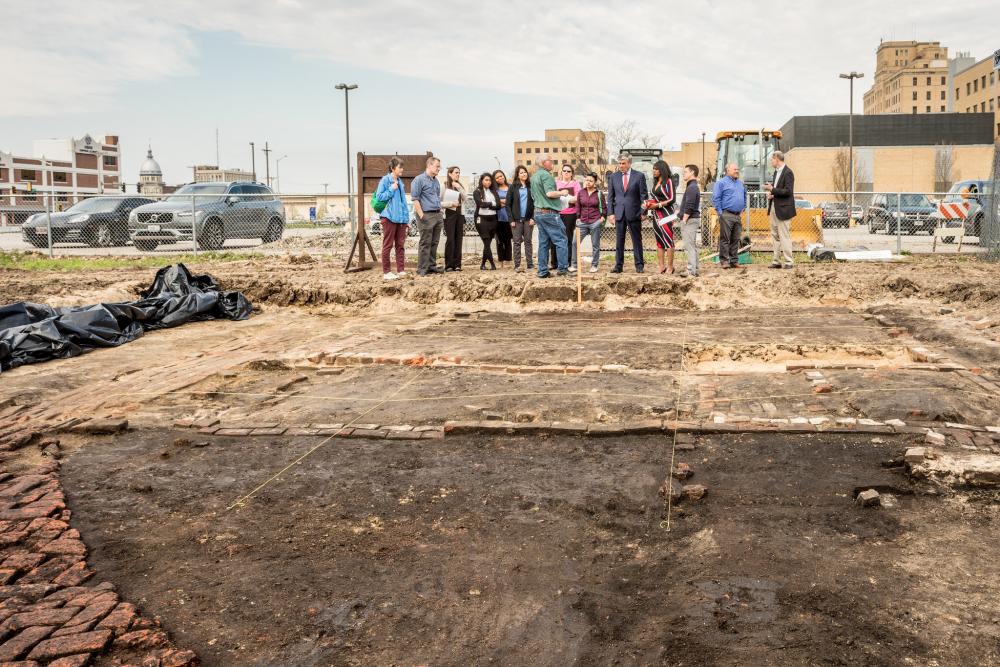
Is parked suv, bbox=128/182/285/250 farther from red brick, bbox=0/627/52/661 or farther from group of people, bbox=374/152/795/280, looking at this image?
red brick, bbox=0/627/52/661

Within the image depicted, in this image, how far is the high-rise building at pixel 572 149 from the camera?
55.5m

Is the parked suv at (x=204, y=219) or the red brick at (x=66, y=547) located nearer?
the red brick at (x=66, y=547)

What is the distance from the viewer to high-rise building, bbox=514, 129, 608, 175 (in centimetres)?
5548

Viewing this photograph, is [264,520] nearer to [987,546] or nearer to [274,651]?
[274,651]

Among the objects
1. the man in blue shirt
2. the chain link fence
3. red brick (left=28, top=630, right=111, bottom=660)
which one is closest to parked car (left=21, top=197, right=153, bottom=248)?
the chain link fence

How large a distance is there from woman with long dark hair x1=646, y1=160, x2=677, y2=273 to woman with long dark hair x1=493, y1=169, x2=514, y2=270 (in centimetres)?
255

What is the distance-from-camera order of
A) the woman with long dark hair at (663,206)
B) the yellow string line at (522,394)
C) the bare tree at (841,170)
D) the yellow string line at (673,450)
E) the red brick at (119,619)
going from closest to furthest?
the red brick at (119,619)
the yellow string line at (673,450)
the yellow string line at (522,394)
the woman with long dark hair at (663,206)
the bare tree at (841,170)

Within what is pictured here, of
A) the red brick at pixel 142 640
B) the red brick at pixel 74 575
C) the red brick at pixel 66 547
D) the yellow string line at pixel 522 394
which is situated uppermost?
the yellow string line at pixel 522 394

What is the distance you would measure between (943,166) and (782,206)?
A: 201 feet

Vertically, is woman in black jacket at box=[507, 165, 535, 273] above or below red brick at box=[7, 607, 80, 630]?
above

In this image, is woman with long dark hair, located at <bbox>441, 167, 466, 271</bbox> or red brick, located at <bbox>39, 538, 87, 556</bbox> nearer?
red brick, located at <bbox>39, 538, 87, 556</bbox>

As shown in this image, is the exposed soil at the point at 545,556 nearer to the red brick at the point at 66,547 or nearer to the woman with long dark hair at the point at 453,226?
the red brick at the point at 66,547

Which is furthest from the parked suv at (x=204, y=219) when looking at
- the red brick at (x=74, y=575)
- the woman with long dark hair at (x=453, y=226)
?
the red brick at (x=74, y=575)

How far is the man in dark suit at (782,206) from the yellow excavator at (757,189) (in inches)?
107
